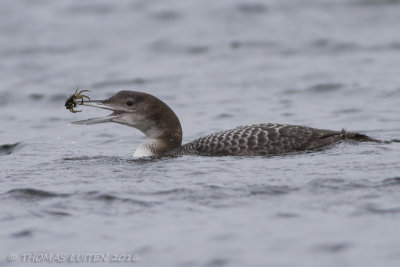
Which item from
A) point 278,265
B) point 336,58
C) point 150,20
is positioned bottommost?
point 278,265

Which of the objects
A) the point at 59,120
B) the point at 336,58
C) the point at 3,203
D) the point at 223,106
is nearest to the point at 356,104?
the point at 223,106

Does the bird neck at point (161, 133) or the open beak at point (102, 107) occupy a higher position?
the open beak at point (102, 107)

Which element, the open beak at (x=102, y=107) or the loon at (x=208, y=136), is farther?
the open beak at (x=102, y=107)

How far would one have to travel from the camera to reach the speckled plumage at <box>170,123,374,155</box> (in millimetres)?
8008

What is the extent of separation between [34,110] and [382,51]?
6.13 m

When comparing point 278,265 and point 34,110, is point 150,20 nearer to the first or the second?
point 34,110

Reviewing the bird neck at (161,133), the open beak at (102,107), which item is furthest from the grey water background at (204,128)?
the open beak at (102,107)

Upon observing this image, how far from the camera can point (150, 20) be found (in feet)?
57.5

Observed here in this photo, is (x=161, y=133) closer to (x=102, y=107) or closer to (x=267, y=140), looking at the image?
(x=102, y=107)

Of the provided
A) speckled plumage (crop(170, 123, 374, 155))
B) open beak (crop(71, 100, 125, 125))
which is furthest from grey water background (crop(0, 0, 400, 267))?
open beak (crop(71, 100, 125, 125))

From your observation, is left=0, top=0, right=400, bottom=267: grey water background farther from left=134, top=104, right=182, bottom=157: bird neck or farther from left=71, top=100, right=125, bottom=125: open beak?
left=71, top=100, right=125, bottom=125: open beak

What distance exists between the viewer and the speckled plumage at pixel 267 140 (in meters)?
8.01

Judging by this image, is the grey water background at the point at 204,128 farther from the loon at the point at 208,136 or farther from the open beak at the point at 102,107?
the open beak at the point at 102,107

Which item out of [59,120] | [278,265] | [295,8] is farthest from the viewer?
[295,8]
